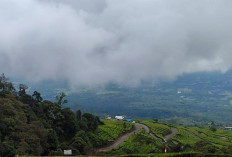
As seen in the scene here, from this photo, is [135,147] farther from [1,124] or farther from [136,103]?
[136,103]

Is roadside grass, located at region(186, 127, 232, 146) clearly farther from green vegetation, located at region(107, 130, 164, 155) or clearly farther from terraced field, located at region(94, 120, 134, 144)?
green vegetation, located at region(107, 130, 164, 155)

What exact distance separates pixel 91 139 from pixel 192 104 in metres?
155

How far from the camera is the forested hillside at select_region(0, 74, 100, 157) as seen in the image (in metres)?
35.3

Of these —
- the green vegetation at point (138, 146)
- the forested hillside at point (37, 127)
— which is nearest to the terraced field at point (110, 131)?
the forested hillside at point (37, 127)

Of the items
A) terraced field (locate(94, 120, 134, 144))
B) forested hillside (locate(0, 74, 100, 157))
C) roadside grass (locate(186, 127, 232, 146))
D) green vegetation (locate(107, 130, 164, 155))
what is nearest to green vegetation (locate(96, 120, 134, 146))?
terraced field (locate(94, 120, 134, 144))

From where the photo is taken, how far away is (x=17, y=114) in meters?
41.7

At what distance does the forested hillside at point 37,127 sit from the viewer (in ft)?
116

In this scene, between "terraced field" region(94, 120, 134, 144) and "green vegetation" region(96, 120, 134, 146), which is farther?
"terraced field" region(94, 120, 134, 144)

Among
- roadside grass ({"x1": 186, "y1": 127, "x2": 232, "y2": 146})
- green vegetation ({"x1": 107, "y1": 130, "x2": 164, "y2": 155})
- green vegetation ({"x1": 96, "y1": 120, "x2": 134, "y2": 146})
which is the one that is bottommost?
roadside grass ({"x1": 186, "y1": 127, "x2": 232, "y2": 146})

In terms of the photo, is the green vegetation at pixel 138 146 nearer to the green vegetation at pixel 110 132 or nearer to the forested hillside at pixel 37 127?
the green vegetation at pixel 110 132

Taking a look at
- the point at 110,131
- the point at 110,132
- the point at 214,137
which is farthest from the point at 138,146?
the point at 214,137

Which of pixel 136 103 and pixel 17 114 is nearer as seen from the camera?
pixel 17 114

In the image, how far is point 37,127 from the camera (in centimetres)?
4112

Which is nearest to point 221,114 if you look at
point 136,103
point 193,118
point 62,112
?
point 193,118
